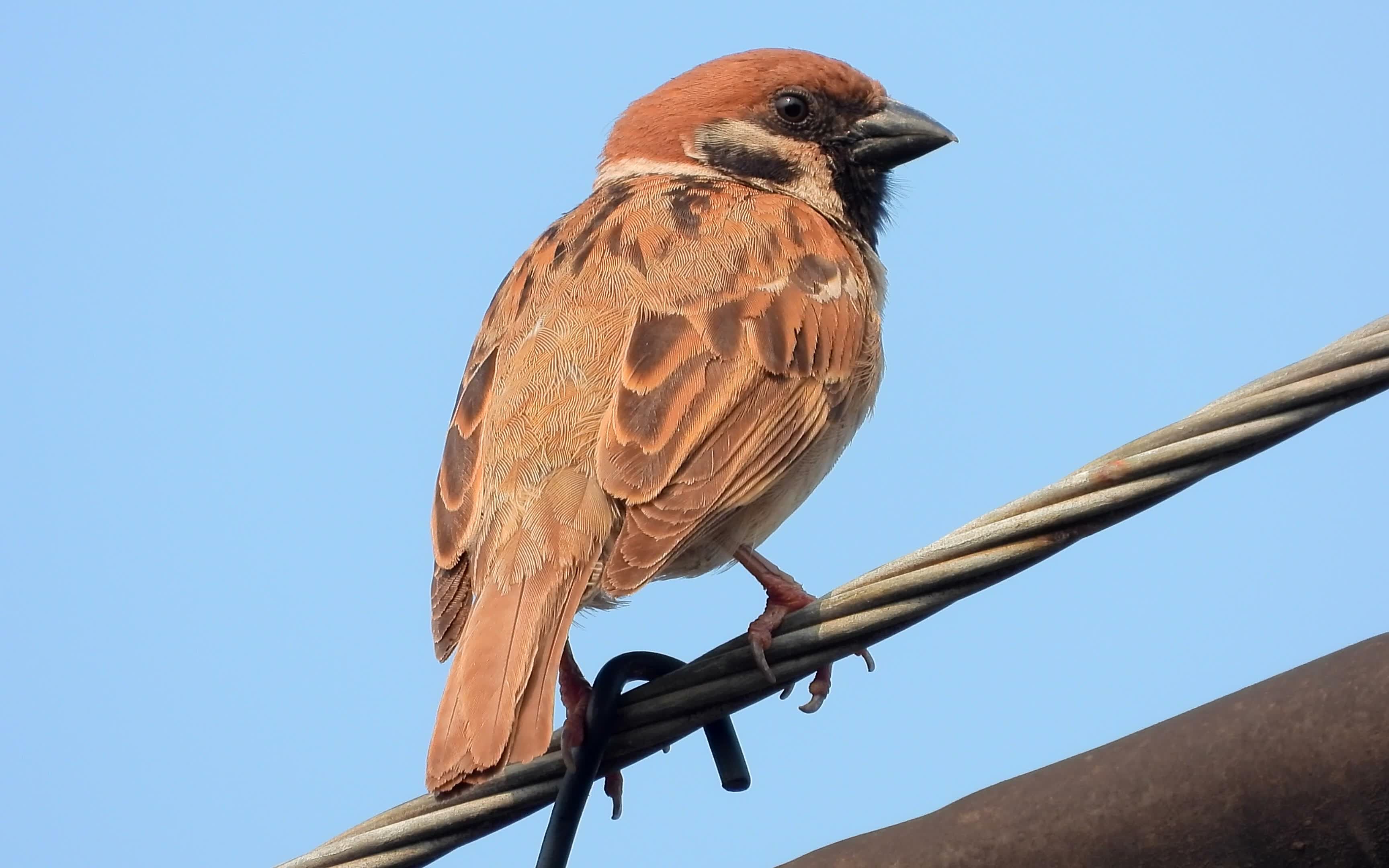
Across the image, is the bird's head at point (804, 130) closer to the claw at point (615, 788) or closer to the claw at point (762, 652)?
the claw at point (615, 788)

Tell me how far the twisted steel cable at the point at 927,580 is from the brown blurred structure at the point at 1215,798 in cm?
37

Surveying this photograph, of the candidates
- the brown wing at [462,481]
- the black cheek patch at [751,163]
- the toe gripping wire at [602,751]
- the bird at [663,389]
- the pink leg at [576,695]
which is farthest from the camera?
the black cheek patch at [751,163]

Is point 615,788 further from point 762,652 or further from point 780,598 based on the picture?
point 762,652

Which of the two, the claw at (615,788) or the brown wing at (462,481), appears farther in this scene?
the claw at (615,788)

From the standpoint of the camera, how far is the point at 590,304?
5039 mm

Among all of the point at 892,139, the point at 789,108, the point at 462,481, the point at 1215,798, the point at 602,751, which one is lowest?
the point at 1215,798

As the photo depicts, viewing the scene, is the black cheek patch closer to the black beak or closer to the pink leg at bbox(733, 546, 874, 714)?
the black beak

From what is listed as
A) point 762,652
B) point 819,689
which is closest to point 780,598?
point 819,689

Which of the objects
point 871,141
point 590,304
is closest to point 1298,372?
point 590,304

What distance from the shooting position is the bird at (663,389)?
4004mm

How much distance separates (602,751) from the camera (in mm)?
3416

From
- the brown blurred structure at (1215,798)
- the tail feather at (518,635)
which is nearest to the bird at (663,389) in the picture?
the tail feather at (518,635)

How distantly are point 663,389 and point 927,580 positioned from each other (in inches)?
70.5

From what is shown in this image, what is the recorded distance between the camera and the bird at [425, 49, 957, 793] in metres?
4.00
